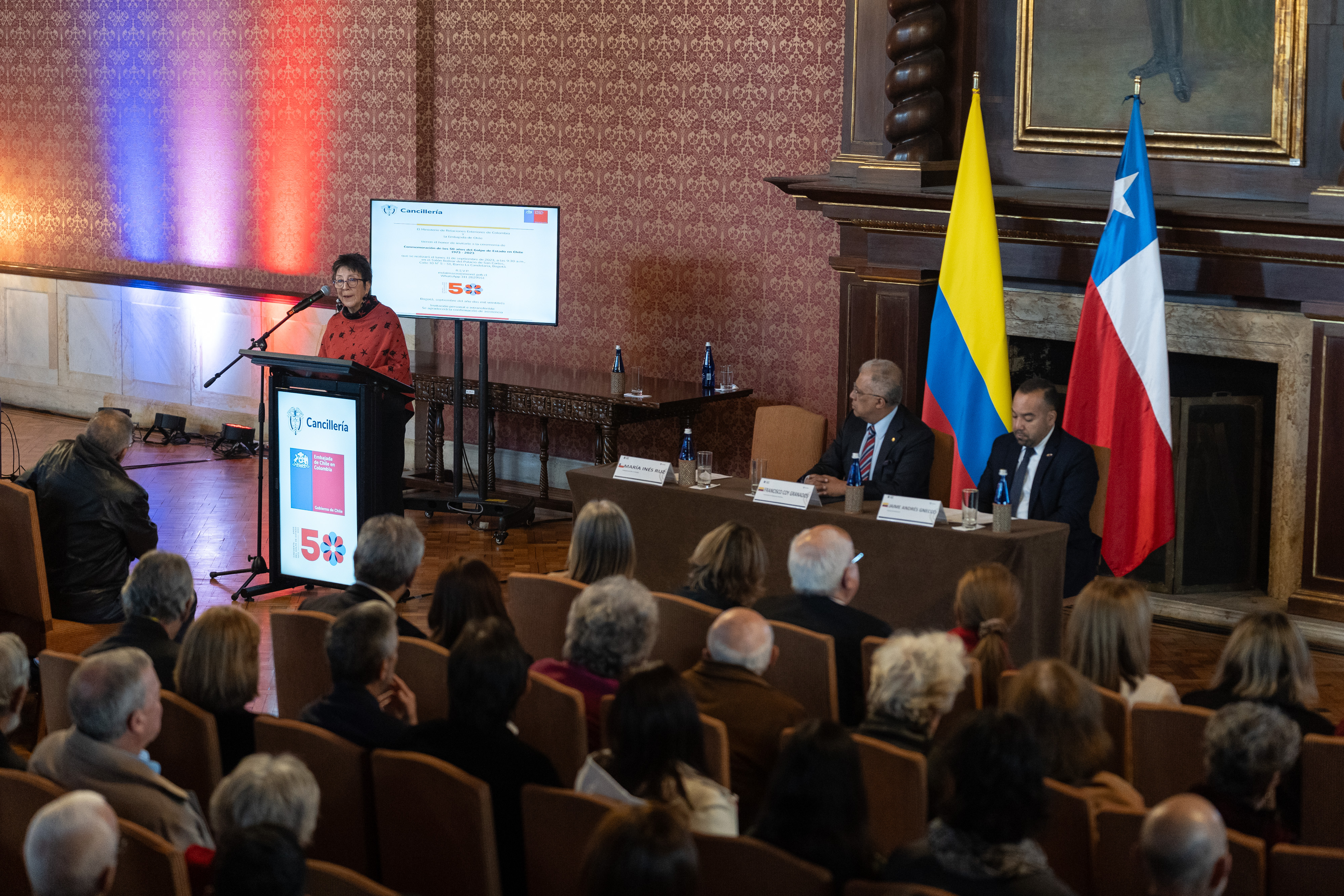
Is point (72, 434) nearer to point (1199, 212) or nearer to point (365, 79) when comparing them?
point (365, 79)

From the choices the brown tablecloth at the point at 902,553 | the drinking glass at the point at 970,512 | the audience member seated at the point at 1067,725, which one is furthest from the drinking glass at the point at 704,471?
the audience member seated at the point at 1067,725

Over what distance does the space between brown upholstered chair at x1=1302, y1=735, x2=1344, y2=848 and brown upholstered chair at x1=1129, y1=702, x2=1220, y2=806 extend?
211 mm

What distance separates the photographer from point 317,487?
5.95 m

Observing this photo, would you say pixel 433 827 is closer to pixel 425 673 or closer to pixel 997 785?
pixel 425 673

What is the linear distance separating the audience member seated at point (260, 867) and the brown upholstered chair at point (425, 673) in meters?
1.33

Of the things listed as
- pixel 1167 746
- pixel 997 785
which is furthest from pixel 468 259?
pixel 997 785

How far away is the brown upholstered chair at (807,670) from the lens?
3670 mm

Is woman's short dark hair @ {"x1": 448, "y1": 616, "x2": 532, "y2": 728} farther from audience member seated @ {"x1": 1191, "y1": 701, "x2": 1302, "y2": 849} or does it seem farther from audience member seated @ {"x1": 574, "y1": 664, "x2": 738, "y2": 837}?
audience member seated @ {"x1": 1191, "y1": 701, "x2": 1302, "y2": 849}

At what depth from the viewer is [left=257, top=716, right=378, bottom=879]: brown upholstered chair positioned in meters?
2.98

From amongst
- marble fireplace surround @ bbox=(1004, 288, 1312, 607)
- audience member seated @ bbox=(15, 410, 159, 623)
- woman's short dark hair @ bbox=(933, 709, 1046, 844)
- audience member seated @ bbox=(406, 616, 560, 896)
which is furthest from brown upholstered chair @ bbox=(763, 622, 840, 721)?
marble fireplace surround @ bbox=(1004, 288, 1312, 607)

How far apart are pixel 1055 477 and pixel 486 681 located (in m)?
3.06

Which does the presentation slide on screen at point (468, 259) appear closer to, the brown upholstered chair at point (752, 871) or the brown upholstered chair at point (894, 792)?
the brown upholstered chair at point (894, 792)

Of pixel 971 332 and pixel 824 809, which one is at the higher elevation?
pixel 971 332

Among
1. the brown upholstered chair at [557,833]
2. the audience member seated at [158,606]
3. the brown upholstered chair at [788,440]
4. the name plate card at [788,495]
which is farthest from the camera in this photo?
the brown upholstered chair at [788,440]
